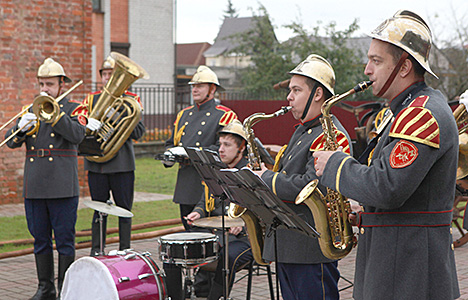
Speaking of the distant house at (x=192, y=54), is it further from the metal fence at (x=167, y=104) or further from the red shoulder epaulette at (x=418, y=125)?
the red shoulder epaulette at (x=418, y=125)

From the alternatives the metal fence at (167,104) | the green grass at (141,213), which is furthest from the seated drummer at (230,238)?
the metal fence at (167,104)

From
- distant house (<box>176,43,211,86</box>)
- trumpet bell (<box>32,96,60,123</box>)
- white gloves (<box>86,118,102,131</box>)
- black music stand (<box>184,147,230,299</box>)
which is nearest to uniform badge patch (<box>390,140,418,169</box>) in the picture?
black music stand (<box>184,147,230,299</box>)

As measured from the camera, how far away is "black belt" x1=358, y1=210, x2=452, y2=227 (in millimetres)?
2918

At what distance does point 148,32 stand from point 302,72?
2380 cm

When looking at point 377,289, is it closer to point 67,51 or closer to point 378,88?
point 378,88

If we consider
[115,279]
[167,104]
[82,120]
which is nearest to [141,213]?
[82,120]

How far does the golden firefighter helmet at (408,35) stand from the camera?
9.65 feet

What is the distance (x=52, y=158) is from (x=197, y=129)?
65.2 inches

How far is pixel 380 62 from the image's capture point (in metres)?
3.01

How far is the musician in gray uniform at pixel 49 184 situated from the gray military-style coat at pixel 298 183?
267 centimetres

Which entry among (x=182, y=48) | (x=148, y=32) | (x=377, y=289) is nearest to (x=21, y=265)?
(x=377, y=289)

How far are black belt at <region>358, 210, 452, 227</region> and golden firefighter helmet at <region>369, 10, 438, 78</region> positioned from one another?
679mm

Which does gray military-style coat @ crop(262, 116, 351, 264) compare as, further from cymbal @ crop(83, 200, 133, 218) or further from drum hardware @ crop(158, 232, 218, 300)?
cymbal @ crop(83, 200, 133, 218)

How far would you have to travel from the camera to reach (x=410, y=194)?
2.84 meters
